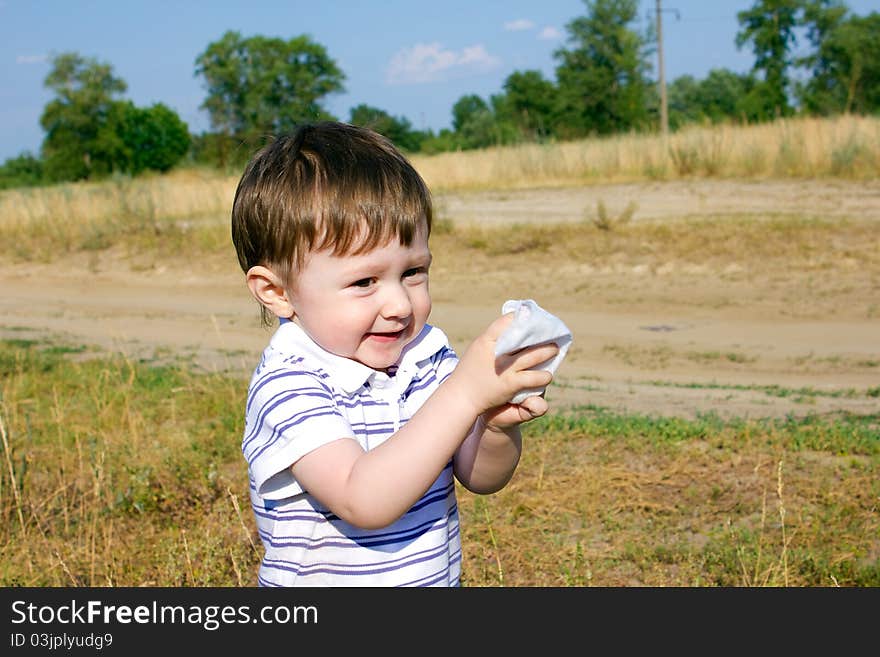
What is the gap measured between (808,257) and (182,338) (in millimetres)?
6730

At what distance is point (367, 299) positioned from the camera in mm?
1729

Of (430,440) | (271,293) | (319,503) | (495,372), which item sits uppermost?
(271,293)

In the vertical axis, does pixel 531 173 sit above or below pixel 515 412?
above

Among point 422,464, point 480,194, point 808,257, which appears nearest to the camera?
point 422,464

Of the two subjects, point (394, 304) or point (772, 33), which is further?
point (772, 33)

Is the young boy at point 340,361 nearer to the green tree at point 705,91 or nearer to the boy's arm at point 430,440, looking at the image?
the boy's arm at point 430,440

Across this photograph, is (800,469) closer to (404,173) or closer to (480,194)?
(404,173)

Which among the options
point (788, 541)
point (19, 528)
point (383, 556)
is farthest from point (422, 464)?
point (19, 528)

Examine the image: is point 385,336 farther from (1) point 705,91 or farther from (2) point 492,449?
(1) point 705,91

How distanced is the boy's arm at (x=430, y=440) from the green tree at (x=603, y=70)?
131ft

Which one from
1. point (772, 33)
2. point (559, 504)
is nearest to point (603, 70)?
point (772, 33)

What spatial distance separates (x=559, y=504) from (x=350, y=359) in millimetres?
2549
